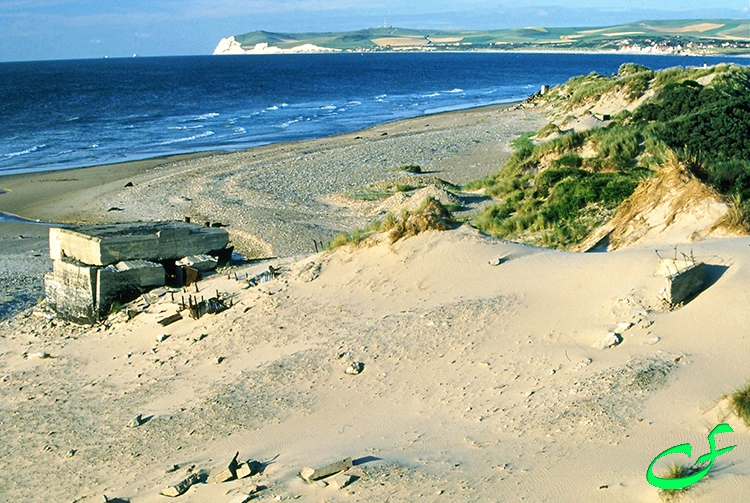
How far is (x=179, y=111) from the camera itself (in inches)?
2379

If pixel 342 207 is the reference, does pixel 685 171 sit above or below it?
above

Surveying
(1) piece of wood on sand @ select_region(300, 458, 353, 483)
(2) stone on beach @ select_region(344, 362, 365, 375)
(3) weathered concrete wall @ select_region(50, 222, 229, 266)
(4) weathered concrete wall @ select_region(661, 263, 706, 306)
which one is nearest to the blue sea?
(3) weathered concrete wall @ select_region(50, 222, 229, 266)

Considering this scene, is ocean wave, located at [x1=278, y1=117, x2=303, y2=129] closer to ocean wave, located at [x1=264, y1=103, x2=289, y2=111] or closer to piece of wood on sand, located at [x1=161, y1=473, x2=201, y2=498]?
ocean wave, located at [x1=264, y1=103, x2=289, y2=111]

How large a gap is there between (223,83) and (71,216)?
75.1 meters

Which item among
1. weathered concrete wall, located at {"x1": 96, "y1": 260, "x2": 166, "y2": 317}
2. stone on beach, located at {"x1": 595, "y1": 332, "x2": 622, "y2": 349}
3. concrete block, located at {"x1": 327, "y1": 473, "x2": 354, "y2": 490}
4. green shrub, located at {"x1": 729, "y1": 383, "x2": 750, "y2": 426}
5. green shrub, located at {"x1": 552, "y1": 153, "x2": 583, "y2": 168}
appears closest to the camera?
green shrub, located at {"x1": 729, "y1": 383, "x2": 750, "y2": 426}

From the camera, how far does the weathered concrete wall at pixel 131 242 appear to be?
13.0 meters

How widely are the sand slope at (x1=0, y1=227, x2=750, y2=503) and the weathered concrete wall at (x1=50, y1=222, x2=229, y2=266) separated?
1.38 meters

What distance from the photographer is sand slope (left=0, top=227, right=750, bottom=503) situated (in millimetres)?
6559

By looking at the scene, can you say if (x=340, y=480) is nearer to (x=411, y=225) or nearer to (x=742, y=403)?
(x=742, y=403)

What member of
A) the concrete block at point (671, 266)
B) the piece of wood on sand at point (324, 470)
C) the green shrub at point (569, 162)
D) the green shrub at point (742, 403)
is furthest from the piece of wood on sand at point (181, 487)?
the green shrub at point (569, 162)

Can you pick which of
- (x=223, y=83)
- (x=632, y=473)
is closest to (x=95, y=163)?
(x=632, y=473)

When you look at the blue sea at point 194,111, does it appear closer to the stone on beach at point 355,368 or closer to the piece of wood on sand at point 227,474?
the stone on beach at point 355,368

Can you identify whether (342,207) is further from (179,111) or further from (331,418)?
(179,111)
